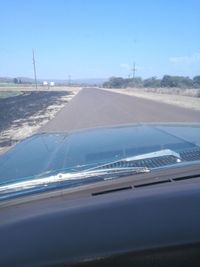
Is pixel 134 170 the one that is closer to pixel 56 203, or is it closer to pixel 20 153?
pixel 56 203

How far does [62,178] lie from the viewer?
268 centimetres

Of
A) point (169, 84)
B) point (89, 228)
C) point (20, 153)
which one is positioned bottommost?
point (169, 84)

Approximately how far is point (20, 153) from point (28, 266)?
2076 millimetres

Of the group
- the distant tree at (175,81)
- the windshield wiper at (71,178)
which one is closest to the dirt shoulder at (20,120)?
the windshield wiper at (71,178)

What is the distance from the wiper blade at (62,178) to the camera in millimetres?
2650

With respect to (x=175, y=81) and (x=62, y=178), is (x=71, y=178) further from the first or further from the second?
(x=175, y=81)

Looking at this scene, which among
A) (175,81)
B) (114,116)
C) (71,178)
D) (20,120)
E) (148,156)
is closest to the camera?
(71,178)

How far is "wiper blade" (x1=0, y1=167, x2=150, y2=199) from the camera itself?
265 centimetres

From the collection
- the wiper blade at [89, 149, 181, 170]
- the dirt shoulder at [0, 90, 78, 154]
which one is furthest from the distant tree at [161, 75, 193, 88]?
the wiper blade at [89, 149, 181, 170]

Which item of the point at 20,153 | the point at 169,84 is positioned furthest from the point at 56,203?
the point at 169,84

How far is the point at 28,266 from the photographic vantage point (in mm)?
1845

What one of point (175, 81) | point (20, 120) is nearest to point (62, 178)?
point (20, 120)

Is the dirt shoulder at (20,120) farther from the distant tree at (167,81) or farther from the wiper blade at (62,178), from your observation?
the distant tree at (167,81)

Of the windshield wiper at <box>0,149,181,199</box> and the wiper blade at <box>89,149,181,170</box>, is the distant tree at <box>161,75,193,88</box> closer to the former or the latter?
the wiper blade at <box>89,149,181,170</box>
